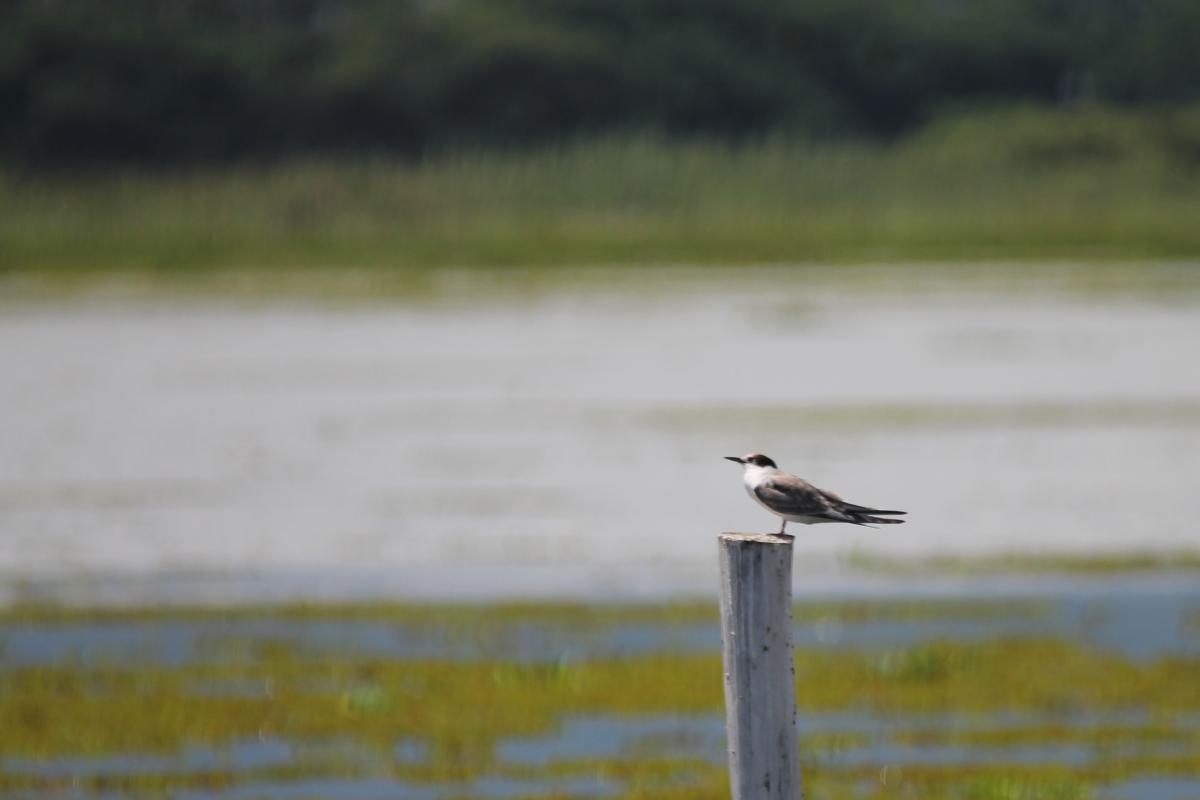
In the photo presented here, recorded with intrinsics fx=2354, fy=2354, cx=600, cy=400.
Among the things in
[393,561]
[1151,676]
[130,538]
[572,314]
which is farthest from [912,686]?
[572,314]

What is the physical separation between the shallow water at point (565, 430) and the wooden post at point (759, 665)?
25.8ft

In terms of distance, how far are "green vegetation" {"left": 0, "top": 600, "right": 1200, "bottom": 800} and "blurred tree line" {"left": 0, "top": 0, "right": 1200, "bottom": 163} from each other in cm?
5413

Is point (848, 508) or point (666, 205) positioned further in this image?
point (666, 205)

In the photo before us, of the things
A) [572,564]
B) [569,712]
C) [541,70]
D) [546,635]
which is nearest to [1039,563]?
[572,564]

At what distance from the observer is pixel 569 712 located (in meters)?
11.3

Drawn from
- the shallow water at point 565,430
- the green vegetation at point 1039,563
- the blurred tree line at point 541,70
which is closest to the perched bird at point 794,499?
the shallow water at point 565,430

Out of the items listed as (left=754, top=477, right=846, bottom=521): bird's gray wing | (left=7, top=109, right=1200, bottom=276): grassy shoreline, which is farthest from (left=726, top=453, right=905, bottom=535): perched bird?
(left=7, top=109, right=1200, bottom=276): grassy shoreline

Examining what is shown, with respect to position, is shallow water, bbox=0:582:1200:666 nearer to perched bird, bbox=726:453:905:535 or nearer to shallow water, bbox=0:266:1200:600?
shallow water, bbox=0:266:1200:600

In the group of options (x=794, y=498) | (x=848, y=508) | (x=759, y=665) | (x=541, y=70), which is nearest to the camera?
(x=759, y=665)

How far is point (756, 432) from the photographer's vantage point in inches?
943

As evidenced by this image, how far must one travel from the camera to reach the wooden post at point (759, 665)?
265 inches

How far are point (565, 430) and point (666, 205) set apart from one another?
113ft

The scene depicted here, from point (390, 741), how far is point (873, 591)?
4838 millimetres

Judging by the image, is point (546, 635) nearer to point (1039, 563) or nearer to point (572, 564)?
point (572, 564)
